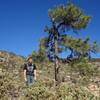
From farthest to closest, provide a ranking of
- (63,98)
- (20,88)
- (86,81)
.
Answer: (86,81) → (20,88) → (63,98)

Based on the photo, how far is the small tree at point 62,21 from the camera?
28.0 meters

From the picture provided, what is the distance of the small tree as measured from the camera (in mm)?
28000

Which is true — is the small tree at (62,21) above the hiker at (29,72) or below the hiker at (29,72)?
above

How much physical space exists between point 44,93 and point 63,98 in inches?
24.2

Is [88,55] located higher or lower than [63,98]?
higher

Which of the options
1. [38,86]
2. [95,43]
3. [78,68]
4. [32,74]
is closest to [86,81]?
[78,68]

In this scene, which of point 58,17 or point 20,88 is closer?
point 20,88

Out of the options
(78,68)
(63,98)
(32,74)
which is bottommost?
(63,98)

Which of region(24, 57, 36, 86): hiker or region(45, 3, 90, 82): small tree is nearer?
region(24, 57, 36, 86): hiker

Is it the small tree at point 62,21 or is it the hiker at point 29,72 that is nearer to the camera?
the hiker at point 29,72

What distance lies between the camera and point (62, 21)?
28234 mm

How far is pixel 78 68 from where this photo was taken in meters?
28.2

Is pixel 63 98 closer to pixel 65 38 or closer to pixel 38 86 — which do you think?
pixel 38 86

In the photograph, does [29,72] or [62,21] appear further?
[62,21]
